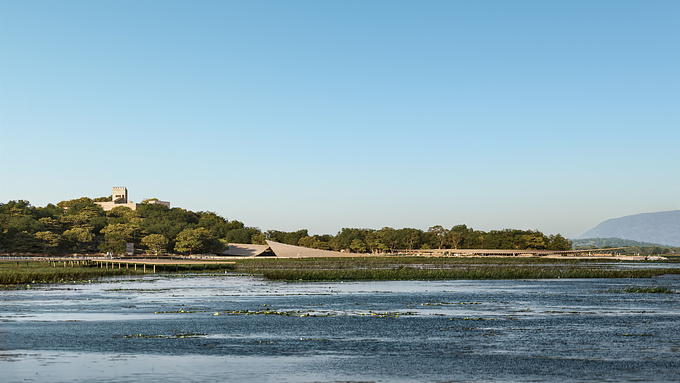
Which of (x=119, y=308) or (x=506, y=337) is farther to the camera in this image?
(x=119, y=308)

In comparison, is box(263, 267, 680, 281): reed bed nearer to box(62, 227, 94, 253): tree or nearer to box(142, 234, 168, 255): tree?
box(142, 234, 168, 255): tree

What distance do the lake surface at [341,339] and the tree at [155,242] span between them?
13650cm

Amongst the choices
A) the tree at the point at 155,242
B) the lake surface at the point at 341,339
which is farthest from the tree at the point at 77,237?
the lake surface at the point at 341,339

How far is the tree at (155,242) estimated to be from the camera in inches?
7397

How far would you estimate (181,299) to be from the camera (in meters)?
54.7

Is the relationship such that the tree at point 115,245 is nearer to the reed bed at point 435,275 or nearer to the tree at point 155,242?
the tree at point 155,242

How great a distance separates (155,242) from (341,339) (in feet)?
541

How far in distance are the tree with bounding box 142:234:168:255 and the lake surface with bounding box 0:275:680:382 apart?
137 meters

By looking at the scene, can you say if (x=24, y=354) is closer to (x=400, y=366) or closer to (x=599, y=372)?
(x=400, y=366)

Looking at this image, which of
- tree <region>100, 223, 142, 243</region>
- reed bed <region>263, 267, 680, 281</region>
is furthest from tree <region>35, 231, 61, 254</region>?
reed bed <region>263, 267, 680, 281</region>

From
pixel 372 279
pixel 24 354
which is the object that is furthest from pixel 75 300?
pixel 372 279

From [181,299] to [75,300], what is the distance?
26.9 feet

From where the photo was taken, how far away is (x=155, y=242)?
615 ft

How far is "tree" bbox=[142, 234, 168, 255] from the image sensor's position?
18788 cm
